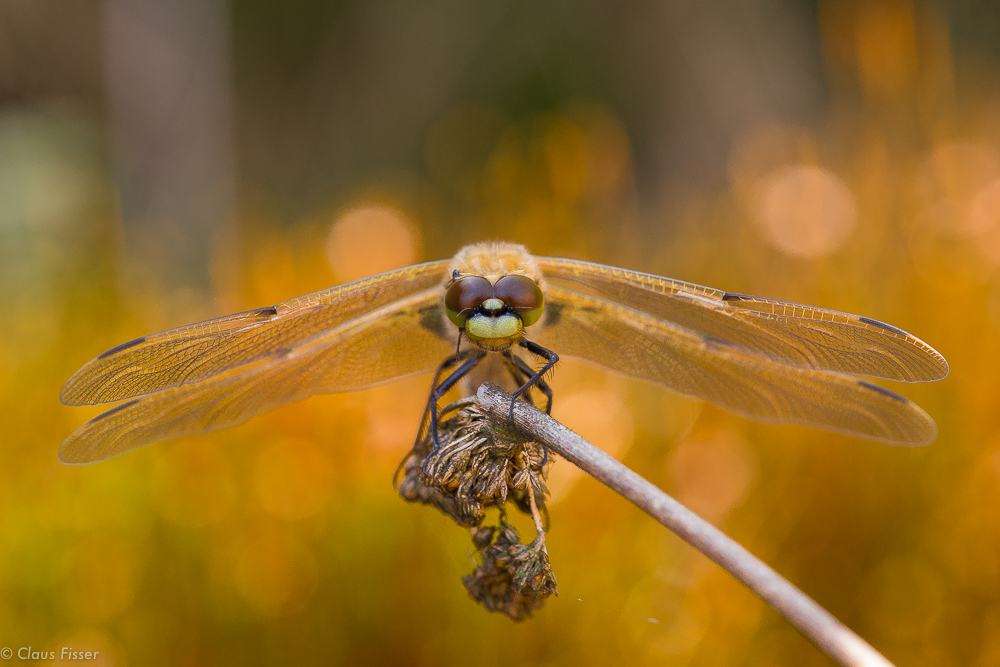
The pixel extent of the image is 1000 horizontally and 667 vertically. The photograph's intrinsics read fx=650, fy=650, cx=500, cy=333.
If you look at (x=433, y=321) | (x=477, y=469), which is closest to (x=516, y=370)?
(x=433, y=321)

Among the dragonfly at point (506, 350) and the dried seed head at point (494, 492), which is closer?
the dried seed head at point (494, 492)

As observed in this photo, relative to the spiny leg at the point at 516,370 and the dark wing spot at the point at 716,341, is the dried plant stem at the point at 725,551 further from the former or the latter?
the dark wing spot at the point at 716,341

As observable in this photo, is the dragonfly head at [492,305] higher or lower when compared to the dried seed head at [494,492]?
higher

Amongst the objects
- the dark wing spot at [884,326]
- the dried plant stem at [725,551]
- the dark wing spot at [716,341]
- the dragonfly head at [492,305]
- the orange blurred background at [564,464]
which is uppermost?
the dark wing spot at [884,326]

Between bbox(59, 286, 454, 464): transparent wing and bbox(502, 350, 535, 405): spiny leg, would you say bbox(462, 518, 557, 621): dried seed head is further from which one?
bbox(59, 286, 454, 464): transparent wing

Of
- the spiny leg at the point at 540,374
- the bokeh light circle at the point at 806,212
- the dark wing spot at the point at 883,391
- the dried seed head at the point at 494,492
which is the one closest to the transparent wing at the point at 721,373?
the dark wing spot at the point at 883,391

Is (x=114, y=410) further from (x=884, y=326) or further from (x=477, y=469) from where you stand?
(x=884, y=326)

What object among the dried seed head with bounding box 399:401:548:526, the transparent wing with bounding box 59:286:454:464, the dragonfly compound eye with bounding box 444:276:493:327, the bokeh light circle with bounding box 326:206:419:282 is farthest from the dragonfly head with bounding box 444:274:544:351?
the bokeh light circle with bounding box 326:206:419:282

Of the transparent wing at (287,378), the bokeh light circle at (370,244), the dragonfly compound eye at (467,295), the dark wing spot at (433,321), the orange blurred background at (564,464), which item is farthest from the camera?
the bokeh light circle at (370,244)
